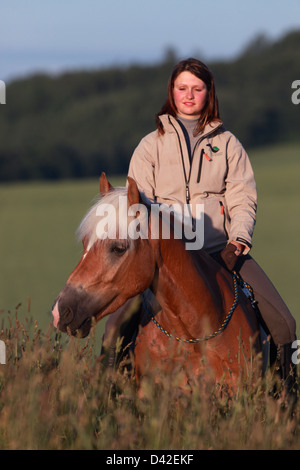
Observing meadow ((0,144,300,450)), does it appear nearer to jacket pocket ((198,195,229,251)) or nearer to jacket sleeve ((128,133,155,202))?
jacket pocket ((198,195,229,251))

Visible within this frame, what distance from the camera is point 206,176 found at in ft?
15.8

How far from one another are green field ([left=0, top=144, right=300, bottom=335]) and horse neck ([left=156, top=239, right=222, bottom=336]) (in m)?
4.86

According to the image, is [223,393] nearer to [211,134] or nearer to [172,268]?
[172,268]

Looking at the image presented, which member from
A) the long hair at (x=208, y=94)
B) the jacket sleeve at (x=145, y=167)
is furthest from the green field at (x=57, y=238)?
the long hair at (x=208, y=94)

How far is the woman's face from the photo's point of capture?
16.4ft

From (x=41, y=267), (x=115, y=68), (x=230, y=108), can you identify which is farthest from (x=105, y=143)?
(x=41, y=267)

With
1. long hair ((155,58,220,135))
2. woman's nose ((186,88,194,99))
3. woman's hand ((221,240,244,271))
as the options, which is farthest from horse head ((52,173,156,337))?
woman's nose ((186,88,194,99))

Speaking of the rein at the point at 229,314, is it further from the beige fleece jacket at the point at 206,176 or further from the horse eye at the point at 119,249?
the horse eye at the point at 119,249

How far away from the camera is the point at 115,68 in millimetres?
83375

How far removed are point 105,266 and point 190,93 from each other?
160cm

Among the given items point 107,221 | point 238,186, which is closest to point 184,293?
point 107,221

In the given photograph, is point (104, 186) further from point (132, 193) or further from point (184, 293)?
point (184, 293)

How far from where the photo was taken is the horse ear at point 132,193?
155 inches

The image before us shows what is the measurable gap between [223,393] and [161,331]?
53cm
